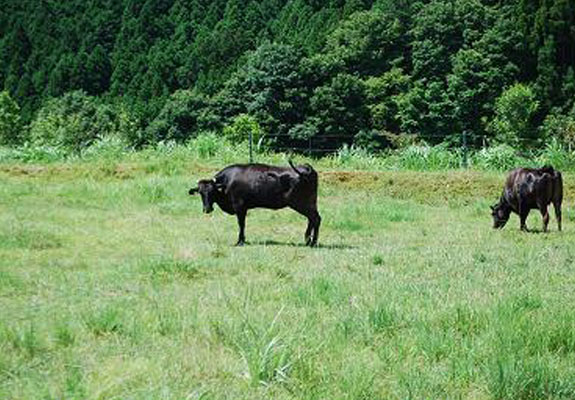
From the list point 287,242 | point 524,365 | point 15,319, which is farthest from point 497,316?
point 287,242

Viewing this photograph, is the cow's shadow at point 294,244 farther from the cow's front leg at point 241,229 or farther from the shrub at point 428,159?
the shrub at point 428,159

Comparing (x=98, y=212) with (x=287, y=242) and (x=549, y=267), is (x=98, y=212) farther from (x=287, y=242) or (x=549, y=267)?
(x=549, y=267)

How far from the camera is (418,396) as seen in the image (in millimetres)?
4414

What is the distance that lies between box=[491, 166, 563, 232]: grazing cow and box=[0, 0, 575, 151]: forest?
25889 mm

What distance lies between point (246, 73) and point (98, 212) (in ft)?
157

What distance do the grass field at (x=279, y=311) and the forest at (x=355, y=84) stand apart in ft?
94.2

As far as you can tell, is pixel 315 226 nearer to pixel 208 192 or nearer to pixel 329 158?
pixel 208 192

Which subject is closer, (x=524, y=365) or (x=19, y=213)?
(x=524, y=365)

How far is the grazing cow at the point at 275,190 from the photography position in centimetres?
1148

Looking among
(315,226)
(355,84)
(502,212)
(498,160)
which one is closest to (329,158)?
(498,160)

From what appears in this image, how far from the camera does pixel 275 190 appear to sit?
1156 cm

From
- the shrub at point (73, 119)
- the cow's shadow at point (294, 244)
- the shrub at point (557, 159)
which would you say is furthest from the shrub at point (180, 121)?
the cow's shadow at point (294, 244)

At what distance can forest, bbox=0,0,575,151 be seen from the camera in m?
53.1

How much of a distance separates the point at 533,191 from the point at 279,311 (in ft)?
28.9
